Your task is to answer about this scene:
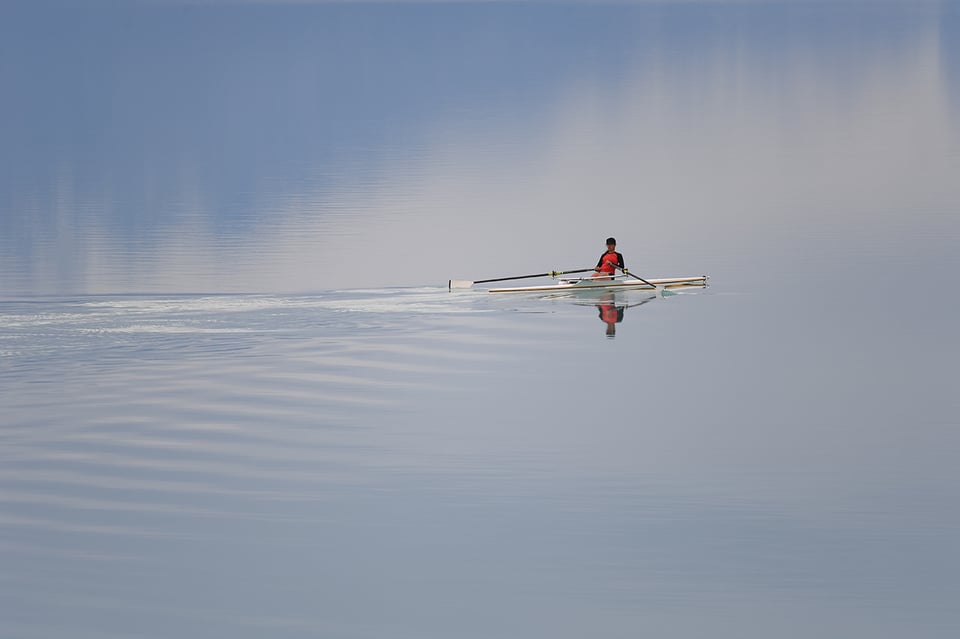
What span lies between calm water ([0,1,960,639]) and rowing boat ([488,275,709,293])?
0.70 feet

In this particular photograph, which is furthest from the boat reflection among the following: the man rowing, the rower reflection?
the man rowing

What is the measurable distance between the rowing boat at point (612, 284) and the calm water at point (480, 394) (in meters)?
0.21

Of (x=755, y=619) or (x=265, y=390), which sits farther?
(x=265, y=390)

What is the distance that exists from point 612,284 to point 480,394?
8307 millimetres

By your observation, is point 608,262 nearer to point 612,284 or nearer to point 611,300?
point 612,284

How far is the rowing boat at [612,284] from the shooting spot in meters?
25.7

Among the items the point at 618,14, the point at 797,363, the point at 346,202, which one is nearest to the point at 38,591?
the point at 797,363

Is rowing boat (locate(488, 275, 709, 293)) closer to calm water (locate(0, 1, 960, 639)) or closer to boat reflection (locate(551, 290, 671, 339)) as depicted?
boat reflection (locate(551, 290, 671, 339))

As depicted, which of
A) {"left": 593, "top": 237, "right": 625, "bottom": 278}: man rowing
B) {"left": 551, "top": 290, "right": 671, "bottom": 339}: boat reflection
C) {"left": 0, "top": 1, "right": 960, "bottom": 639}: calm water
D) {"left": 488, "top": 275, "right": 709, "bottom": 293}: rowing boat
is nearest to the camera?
{"left": 0, "top": 1, "right": 960, "bottom": 639}: calm water

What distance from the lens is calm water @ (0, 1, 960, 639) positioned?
38.8 ft

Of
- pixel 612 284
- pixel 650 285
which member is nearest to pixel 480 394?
pixel 612 284

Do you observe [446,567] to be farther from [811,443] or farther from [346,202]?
[346,202]

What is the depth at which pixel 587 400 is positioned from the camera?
18094 millimetres

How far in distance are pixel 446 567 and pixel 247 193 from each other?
31.8 meters
